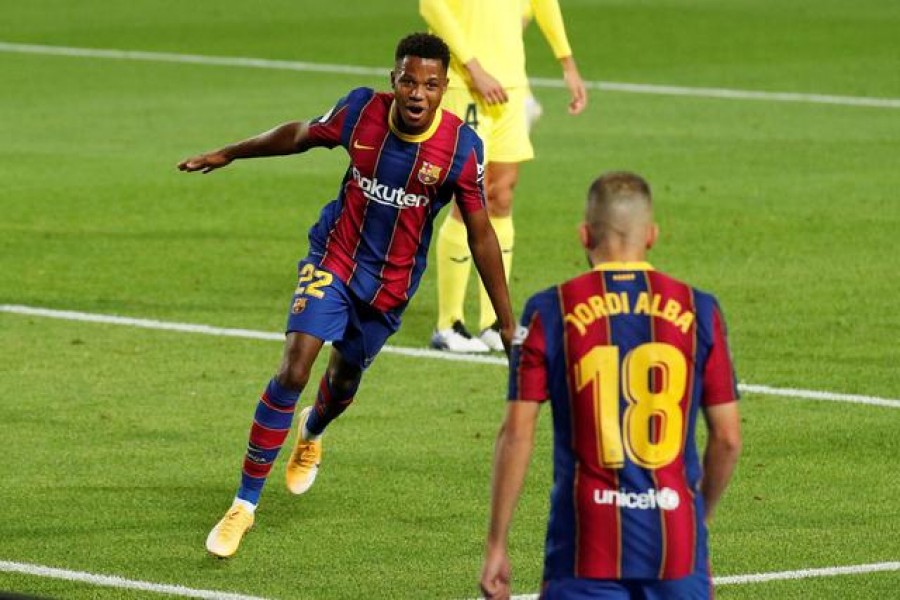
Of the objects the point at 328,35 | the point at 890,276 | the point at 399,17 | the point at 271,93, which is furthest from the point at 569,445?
the point at 399,17

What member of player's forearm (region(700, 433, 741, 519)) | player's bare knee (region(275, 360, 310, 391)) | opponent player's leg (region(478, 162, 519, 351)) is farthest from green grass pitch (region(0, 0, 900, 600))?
player's forearm (region(700, 433, 741, 519))

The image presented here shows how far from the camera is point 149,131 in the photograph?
77.6 feet

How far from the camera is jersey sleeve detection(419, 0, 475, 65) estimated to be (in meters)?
13.9

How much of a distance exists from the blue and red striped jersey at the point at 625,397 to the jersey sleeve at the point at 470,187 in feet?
12.0

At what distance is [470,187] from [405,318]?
16.9ft

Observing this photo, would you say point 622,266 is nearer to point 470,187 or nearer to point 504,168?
point 470,187

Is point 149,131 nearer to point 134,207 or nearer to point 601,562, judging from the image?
point 134,207

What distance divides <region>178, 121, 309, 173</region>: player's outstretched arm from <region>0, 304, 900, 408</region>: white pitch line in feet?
12.0

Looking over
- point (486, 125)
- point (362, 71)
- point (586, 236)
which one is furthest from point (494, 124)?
point (362, 71)

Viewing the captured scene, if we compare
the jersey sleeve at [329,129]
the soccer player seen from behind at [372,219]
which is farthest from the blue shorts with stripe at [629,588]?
the jersey sleeve at [329,129]

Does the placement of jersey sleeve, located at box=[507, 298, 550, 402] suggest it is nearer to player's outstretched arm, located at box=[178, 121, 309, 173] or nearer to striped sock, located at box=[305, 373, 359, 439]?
player's outstretched arm, located at box=[178, 121, 309, 173]

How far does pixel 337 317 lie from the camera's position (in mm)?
10227

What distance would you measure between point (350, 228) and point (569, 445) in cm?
391

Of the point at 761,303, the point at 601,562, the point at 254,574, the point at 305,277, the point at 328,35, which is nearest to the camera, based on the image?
the point at 601,562
